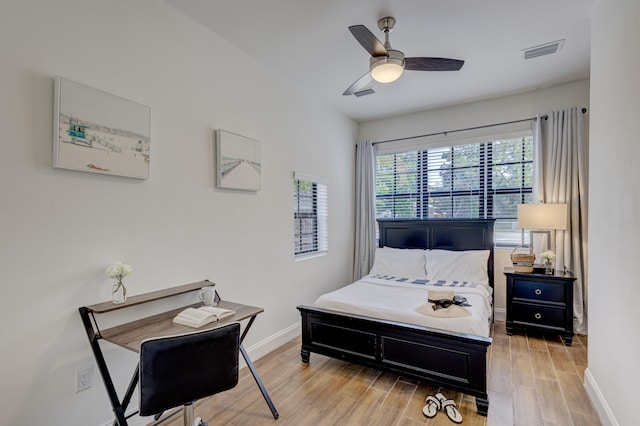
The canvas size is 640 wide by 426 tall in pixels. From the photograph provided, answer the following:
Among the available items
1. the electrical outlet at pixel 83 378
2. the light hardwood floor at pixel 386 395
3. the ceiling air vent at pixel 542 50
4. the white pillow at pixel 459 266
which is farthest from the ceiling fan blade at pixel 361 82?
the electrical outlet at pixel 83 378

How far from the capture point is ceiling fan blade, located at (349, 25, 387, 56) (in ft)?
6.61

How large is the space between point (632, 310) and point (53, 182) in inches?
123

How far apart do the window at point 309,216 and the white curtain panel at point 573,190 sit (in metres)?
2.71

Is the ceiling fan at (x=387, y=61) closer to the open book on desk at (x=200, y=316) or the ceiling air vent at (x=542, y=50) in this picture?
the ceiling air vent at (x=542, y=50)

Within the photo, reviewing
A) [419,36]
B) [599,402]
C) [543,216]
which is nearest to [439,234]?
[543,216]

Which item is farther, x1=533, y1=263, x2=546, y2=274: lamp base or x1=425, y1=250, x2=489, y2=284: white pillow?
x1=425, y1=250, x2=489, y2=284: white pillow

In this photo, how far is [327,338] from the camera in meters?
2.88

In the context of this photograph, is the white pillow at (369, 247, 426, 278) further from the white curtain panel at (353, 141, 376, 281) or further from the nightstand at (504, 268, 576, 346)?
the nightstand at (504, 268, 576, 346)

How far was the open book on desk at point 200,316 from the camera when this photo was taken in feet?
6.32

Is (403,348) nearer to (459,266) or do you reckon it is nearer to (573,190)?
(459,266)

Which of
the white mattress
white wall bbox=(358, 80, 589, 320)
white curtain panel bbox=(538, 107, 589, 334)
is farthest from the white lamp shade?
the white mattress

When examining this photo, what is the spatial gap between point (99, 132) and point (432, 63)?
7.78 feet

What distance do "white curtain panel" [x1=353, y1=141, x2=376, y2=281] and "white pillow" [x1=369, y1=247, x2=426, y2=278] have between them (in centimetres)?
45

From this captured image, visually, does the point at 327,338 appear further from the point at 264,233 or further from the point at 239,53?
the point at 239,53
